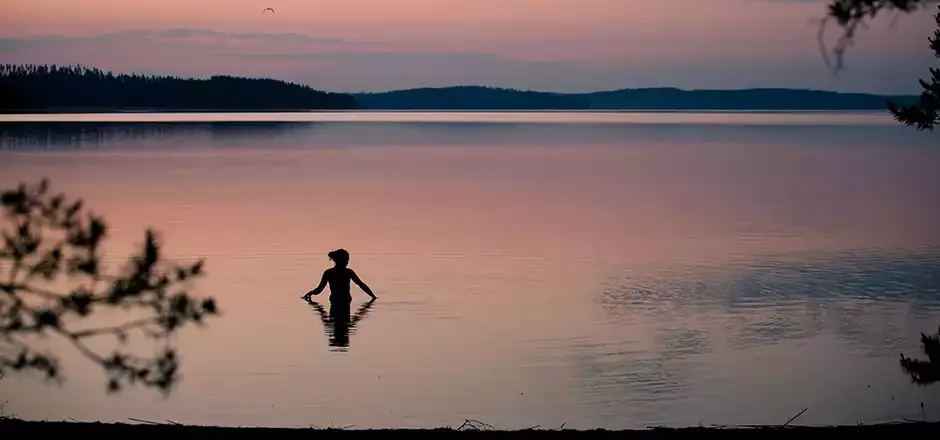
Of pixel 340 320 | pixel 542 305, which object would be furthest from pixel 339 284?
pixel 542 305

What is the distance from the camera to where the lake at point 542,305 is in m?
13.5

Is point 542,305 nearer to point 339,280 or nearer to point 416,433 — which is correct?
point 339,280

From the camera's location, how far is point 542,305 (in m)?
20.3

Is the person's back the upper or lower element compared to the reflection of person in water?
upper

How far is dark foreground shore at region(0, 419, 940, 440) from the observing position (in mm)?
8266

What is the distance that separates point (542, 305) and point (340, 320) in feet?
10.9

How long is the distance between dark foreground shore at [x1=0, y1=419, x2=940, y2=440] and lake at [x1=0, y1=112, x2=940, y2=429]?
384 centimetres

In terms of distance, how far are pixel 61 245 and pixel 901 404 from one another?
9.30 metres

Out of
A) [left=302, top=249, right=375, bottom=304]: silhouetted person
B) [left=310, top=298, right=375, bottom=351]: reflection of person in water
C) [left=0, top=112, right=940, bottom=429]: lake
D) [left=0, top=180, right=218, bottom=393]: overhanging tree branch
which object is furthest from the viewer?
[left=302, top=249, right=375, bottom=304]: silhouetted person

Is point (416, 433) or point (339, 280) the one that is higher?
point (339, 280)

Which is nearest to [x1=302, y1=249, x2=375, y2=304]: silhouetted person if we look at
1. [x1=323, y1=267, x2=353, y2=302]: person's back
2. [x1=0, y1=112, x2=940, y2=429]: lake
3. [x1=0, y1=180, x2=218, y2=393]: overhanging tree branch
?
[x1=323, y1=267, x2=353, y2=302]: person's back

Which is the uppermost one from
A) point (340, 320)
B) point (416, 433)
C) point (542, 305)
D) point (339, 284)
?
point (339, 284)

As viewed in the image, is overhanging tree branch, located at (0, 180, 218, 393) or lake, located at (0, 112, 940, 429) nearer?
overhanging tree branch, located at (0, 180, 218, 393)

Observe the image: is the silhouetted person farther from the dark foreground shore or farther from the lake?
the dark foreground shore
